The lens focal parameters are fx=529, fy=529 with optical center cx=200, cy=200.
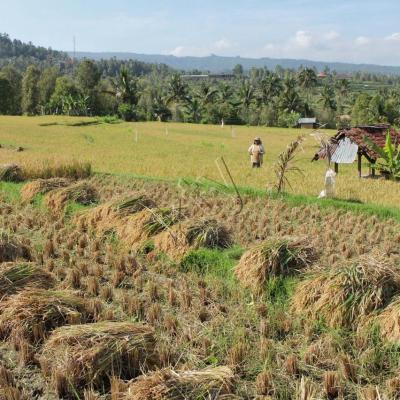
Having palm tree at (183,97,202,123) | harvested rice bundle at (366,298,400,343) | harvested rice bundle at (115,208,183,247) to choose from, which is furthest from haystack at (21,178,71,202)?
palm tree at (183,97,202,123)

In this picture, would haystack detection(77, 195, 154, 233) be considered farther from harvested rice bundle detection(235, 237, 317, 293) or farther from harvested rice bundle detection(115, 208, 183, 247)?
harvested rice bundle detection(235, 237, 317, 293)

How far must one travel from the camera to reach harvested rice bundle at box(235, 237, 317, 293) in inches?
208

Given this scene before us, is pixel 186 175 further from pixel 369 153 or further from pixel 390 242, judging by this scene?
pixel 390 242

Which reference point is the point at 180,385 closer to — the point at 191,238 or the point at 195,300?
the point at 195,300

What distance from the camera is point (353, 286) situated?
4629mm

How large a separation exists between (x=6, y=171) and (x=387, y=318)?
27.6 feet

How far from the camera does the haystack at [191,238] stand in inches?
246

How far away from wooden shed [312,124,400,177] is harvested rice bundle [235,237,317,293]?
645 cm

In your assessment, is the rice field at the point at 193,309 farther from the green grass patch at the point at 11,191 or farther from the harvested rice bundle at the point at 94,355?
the green grass patch at the point at 11,191

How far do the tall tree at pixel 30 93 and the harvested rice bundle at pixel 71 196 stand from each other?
42.3 metres

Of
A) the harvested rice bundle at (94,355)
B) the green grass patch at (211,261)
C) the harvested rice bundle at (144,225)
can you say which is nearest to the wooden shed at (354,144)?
the harvested rice bundle at (144,225)

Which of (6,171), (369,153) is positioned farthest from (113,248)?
(369,153)

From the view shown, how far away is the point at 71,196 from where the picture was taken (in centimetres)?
869

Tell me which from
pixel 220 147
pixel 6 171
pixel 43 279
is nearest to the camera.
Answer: pixel 43 279
